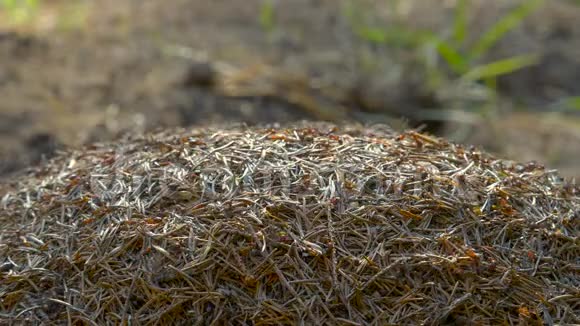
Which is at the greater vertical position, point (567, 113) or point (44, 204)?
point (44, 204)

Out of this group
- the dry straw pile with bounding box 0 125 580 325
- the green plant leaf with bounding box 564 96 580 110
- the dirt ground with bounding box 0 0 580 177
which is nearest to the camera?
the dry straw pile with bounding box 0 125 580 325

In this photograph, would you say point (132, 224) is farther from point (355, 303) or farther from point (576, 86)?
point (576, 86)

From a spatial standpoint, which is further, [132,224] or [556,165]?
[556,165]

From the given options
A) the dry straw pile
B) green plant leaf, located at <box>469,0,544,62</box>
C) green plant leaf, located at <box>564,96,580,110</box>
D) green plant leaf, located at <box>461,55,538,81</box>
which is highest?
the dry straw pile

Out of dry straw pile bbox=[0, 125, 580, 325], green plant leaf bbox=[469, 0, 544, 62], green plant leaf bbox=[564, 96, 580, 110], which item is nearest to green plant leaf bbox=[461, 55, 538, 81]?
green plant leaf bbox=[469, 0, 544, 62]

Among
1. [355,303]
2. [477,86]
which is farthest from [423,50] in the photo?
[355,303]

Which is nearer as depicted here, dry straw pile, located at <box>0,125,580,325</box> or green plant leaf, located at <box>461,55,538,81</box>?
dry straw pile, located at <box>0,125,580,325</box>

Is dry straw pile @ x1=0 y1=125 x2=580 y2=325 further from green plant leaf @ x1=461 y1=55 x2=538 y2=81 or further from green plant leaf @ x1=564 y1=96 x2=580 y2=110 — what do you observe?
green plant leaf @ x1=461 y1=55 x2=538 y2=81
